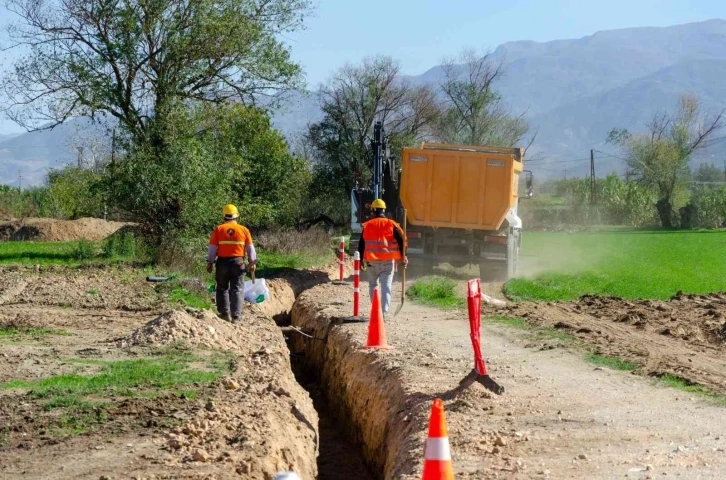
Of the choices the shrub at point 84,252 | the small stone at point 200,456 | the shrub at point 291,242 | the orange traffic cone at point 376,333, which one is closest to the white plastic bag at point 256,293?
the orange traffic cone at point 376,333

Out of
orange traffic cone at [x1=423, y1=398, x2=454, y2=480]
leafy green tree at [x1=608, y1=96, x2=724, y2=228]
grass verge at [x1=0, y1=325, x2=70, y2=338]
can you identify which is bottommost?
grass verge at [x1=0, y1=325, x2=70, y2=338]

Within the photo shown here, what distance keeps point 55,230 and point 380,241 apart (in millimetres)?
27466

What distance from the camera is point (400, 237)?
1527 centimetres

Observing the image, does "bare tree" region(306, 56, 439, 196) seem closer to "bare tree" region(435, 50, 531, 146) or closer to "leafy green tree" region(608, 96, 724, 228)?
"bare tree" region(435, 50, 531, 146)

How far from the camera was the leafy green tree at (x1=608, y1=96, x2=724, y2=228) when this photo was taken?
7900cm

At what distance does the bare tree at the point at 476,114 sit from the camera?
6159 centimetres

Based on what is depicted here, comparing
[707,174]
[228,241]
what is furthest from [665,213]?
[707,174]

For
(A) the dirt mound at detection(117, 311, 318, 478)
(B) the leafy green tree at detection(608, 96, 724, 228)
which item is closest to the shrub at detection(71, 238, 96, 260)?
(A) the dirt mound at detection(117, 311, 318, 478)

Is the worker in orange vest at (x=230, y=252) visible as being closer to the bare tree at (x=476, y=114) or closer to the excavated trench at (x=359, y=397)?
the excavated trench at (x=359, y=397)

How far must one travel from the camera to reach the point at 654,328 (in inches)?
619

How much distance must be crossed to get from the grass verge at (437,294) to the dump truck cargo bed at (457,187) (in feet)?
7.73

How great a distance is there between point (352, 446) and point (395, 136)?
4532cm

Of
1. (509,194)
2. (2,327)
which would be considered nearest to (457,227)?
(509,194)

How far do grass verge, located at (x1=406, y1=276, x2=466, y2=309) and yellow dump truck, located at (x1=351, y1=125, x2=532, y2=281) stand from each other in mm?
2210
